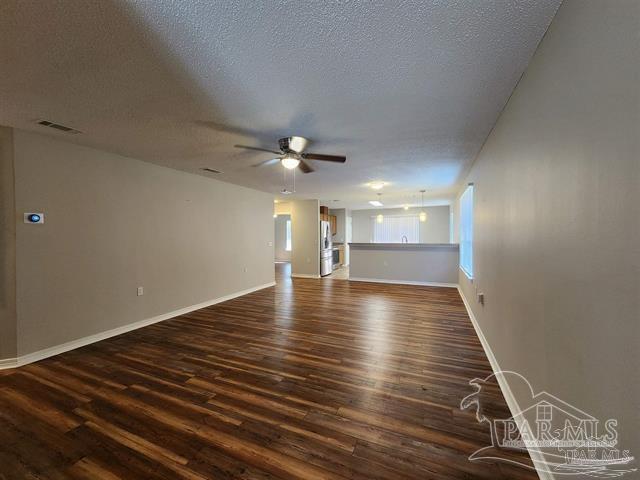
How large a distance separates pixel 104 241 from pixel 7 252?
34.8 inches

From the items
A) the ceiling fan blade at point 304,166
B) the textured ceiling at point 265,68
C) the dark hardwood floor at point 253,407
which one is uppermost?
the textured ceiling at point 265,68

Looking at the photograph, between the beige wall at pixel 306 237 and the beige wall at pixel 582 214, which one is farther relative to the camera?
the beige wall at pixel 306 237

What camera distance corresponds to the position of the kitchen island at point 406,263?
695 centimetres

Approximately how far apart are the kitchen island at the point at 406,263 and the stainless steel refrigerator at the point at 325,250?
1.23m

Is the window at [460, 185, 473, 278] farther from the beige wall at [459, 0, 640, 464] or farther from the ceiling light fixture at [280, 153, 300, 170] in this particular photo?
the ceiling light fixture at [280, 153, 300, 170]

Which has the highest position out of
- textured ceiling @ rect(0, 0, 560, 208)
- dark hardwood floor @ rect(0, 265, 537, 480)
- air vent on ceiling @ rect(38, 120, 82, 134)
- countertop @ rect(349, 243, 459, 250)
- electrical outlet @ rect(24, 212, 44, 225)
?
textured ceiling @ rect(0, 0, 560, 208)

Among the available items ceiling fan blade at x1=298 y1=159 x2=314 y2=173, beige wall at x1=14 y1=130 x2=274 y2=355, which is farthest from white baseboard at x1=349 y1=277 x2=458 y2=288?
ceiling fan blade at x1=298 y1=159 x2=314 y2=173

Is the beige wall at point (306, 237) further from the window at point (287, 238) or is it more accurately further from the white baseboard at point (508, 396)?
the white baseboard at point (508, 396)

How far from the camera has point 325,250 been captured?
908 cm

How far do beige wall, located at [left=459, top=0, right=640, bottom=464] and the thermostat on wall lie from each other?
4.58 meters

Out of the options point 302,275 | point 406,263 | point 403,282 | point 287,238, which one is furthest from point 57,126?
point 287,238

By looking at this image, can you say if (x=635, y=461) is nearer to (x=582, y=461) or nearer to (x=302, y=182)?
(x=582, y=461)

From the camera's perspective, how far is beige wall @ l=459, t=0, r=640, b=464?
87 cm

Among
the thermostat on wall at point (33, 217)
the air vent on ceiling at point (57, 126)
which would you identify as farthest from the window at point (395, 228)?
the thermostat on wall at point (33, 217)
